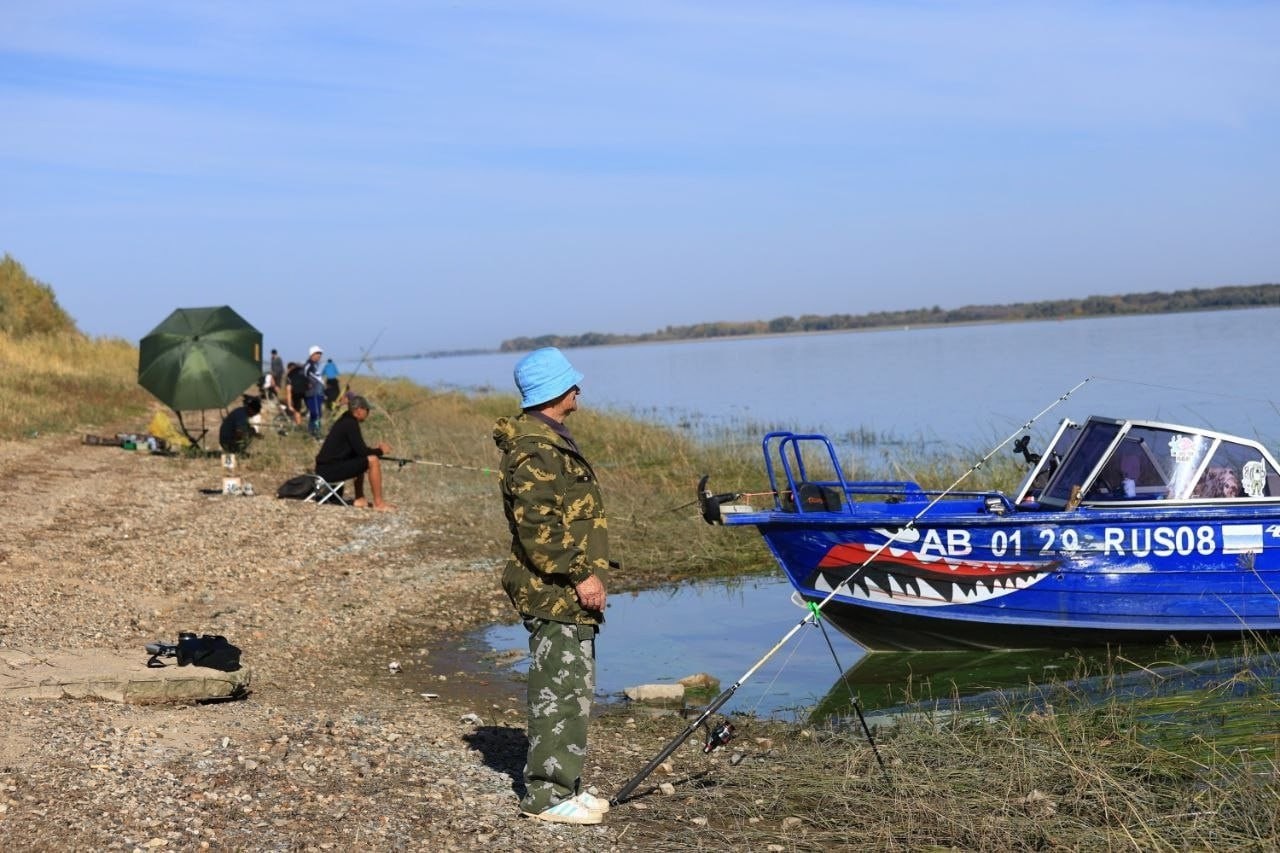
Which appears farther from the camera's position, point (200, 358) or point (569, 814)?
point (200, 358)

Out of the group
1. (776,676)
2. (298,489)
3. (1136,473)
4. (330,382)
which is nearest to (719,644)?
(776,676)

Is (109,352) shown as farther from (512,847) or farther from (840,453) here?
(512,847)

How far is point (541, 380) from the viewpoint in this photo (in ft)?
18.7

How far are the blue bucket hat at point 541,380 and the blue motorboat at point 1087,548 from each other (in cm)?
385

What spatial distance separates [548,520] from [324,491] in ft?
37.8

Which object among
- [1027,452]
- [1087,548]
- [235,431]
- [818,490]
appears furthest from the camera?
[235,431]

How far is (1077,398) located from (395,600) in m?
24.7

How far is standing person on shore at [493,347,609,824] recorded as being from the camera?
18.1 feet

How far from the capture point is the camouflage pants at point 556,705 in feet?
18.5

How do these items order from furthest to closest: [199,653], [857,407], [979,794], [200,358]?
[857,407], [200,358], [199,653], [979,794]

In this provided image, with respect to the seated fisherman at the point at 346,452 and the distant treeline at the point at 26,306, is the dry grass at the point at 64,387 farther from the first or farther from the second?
the seated fisherman at the point at 346,452

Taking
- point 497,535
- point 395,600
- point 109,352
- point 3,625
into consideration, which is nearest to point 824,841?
point 3,625

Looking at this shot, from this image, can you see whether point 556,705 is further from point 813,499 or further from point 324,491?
point 324,491

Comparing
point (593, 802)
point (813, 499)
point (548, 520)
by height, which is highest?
point (548, 520)
